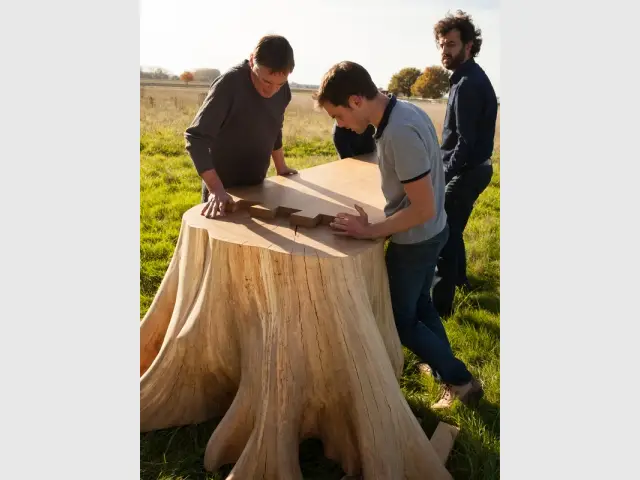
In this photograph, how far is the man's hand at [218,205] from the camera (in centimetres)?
200

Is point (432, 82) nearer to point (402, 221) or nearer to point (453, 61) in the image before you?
point (453, 61)

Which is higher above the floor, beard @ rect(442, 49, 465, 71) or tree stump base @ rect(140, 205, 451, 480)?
beard @ rect(442, 49, 465, 71)

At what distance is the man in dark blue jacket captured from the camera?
93.0 inches

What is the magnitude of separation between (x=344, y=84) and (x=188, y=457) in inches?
57.7

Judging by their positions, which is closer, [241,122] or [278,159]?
[241,122]

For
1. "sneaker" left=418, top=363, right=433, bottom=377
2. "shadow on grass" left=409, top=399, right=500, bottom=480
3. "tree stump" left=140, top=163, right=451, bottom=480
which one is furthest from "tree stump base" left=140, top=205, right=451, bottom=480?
"sneaker" left=418, top=363, right=433, bottom=377

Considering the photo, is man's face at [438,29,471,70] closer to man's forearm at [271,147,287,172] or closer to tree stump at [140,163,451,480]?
man's forearm at [271,147,287,172]

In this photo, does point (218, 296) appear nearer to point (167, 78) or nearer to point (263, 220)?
point (263, 220)

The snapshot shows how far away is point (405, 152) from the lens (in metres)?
1.62

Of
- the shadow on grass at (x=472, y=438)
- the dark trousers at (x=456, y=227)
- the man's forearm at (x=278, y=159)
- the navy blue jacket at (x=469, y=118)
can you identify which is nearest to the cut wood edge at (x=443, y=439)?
the shadow on grass at (x=472, y=438)

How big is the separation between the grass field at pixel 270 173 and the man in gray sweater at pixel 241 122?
0.25 metres

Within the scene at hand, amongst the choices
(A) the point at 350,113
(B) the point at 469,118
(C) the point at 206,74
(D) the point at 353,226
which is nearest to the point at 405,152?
(A) the point at 350,113

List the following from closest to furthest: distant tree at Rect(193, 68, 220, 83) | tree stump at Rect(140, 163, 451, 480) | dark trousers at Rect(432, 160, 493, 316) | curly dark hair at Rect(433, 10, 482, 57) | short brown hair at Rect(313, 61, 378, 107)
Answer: short brown hair at Rect(313, 61, 378, 107) → tree stump at Rect(140, 163, 451, 480) → curly dark hair at Rect(433, 10, 482, 57) → distant tree at Rect(193, 68, 220, 83) → dark trousers at Rect(432, 160, 493, 316)

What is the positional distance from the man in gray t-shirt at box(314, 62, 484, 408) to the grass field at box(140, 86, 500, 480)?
16 centimetres
